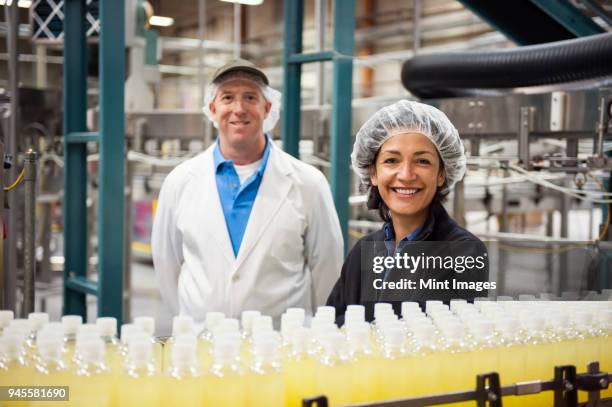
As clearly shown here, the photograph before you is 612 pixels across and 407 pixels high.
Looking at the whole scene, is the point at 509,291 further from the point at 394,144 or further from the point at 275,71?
the point at 275,71

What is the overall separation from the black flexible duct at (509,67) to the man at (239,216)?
2.45 ft

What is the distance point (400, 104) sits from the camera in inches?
Answer: 51.4

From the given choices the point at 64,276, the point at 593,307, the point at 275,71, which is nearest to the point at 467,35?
the point at 275,71

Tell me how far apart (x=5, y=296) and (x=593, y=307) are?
1.17 meters

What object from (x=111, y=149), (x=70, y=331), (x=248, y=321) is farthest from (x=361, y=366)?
(x=111, y=149)

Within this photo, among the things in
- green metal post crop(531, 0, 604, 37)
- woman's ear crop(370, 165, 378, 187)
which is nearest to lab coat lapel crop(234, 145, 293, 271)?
woman's ear crop(370, 165, 378, 187)

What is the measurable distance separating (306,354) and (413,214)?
1.23 feet

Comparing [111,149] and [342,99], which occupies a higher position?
[342,99]

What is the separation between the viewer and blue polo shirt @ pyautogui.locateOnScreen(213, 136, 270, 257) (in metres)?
1.75

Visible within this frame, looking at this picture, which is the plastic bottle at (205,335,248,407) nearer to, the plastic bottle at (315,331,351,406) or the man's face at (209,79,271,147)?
the plastic bottle at (315,331,351,406)

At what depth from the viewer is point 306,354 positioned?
41.6 inches

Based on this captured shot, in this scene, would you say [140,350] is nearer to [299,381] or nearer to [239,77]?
[299,381]

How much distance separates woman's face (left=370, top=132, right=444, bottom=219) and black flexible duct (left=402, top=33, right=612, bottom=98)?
37.6 inches

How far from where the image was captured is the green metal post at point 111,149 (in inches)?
82.4
